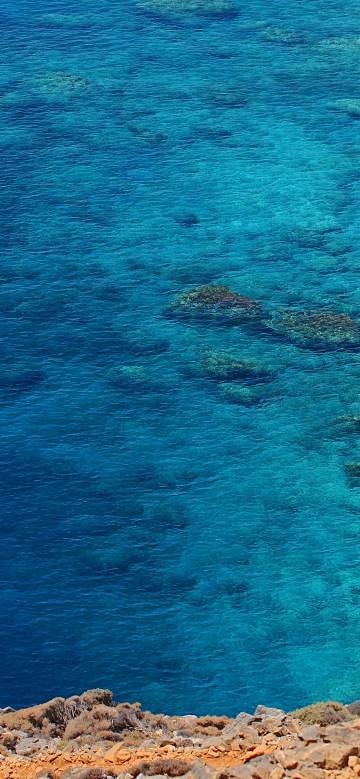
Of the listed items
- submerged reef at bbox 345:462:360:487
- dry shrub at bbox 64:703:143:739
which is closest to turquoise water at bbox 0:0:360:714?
submerged reef at bbox 345:462:360:487

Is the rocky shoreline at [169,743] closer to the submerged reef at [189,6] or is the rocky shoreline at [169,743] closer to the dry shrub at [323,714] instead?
the dry shrub at [323,714]

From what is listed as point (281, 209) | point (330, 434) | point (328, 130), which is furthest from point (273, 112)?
point (330, 434)

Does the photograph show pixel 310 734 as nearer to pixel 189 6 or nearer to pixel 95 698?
pixel 95 698

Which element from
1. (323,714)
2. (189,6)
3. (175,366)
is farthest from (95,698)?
(189,6)

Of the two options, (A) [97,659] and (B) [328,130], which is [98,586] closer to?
(A) [97,659]

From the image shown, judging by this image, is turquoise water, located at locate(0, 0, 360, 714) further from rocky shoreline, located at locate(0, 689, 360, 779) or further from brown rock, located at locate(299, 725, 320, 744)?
brown rock, located at locate(299, 725, 320, 744)

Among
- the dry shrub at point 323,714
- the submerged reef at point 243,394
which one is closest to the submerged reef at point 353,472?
the submerged reef at point 243,394
